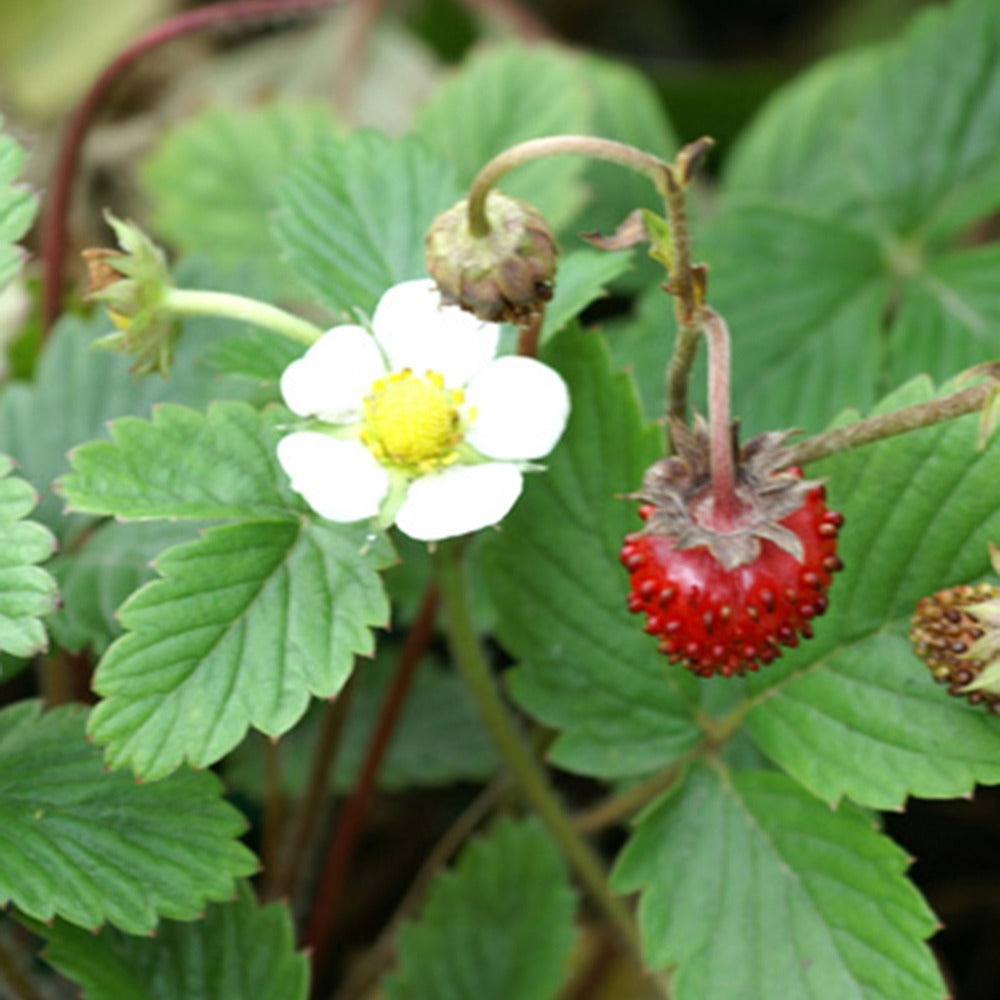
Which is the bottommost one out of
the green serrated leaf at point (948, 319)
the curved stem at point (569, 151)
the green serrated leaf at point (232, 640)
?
the green serrated leaf at point (948, 319)

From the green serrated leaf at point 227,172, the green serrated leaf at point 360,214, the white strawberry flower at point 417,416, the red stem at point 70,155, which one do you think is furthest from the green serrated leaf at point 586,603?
the green serrated leaf at point 227,172

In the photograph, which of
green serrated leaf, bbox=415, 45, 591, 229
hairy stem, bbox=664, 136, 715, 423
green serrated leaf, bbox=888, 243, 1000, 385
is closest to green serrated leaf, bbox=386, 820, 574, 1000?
hairy stem, bbox=664, 136, 715, 423

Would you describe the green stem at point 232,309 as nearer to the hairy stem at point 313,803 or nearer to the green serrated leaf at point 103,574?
the green serrated leaf at point 103,574

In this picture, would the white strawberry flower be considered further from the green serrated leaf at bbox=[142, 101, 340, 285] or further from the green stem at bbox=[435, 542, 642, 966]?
the green serrated leaf at bbox=[142, 101, 340, 285]

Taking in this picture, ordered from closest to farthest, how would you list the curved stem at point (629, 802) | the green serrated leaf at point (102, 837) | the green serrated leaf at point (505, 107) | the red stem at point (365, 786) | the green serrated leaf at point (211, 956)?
the green serrated leaf at point (102, 837) < the green serrated leaf at point (211, 956) < the curved stem at point (629, 802) < the red stem at point (365, 786) < the green serrated leaf at point (505, 107)

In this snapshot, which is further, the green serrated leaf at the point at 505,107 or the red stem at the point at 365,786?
the green serrated leaf at the point at 505,107

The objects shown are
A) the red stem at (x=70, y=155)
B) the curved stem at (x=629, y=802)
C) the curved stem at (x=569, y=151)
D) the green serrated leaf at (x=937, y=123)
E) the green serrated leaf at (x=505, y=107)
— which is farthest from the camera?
the green serrated leaf at (x=505, y=107)

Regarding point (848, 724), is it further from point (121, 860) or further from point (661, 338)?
point (661, 338)

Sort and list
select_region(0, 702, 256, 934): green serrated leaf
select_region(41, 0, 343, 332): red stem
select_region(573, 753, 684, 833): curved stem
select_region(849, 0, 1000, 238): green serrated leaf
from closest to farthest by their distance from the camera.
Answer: select_region(0, 702, 256, 934): green serrated leaf → select_region(573, 753, 684, 833): curved stem → select_region(41, 0, 343, 332): red stem → select_region(849, 0, 1000, 238): green serrated leaf
